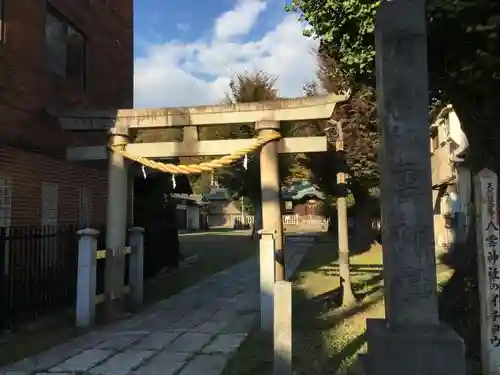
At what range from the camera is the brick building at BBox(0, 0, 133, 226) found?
366 inches

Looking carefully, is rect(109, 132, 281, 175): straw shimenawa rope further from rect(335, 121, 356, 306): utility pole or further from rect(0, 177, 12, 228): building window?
rect(0, 177, 12, 228): building window

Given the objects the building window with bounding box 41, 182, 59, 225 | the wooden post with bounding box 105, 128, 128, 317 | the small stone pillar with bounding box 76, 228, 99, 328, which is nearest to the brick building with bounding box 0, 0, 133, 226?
the building window with bounding box 41, 182, 59, 225

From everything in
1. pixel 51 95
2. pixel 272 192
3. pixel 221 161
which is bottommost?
pixel 272 192

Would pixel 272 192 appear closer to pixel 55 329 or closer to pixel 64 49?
pixel 55 329

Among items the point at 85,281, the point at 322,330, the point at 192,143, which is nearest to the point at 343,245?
the point at 322,330

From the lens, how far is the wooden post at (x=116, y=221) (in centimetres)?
922

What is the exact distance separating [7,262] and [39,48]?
4424 millimetres

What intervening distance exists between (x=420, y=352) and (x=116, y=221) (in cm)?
636

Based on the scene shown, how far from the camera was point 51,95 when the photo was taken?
35.0 feet

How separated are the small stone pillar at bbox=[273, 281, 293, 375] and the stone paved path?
3.43 feet

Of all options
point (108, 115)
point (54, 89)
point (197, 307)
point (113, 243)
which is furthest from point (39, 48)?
point (197, 307)

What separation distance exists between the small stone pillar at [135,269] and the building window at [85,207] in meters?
2.02

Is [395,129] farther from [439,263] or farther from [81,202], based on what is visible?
[439,263]

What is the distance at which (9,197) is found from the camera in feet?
30.1
